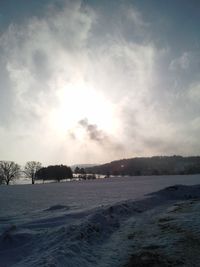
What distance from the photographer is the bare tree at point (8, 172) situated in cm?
11850

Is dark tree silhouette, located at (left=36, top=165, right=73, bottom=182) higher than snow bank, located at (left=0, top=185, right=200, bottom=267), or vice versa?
dark tree silhouette, located at (left=36, top=165, right=73, bottom=182)

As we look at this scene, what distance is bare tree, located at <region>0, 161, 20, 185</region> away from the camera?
11850 centimetres

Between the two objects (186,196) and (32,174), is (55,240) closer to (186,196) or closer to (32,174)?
(186,196)

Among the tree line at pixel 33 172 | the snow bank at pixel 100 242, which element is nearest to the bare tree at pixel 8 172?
the tree line at pixel 33 172

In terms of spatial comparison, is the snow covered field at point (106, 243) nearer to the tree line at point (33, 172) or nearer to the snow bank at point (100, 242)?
the snow bank at point (100, 242)

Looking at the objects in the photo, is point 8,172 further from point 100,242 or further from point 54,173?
point 100,242

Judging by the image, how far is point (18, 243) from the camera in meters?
13.2

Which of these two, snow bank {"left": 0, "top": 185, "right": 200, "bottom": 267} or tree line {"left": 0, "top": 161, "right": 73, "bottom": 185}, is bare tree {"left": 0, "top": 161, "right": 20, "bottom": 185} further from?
snow bank {"left": 0, "top": 185, "right": 200, "bottom": 267}

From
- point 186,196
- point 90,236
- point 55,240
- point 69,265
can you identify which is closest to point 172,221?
point 90,236

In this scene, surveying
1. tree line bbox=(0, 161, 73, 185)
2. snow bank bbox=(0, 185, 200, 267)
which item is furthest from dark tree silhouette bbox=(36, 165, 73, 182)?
snow bank bbox=(0, 185, 200, 267)

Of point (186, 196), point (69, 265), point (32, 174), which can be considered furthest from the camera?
point (32, 174)

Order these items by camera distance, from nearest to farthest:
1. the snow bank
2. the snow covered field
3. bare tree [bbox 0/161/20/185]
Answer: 1. the snow covered field
2. the snow bank
3. bare tree [bbox 0/161/20/185]

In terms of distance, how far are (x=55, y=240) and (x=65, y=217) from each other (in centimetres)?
734

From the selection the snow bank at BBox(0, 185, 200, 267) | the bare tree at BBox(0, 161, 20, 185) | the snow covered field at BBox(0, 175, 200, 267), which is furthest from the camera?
the bare tree at BBox(0, 161, 20, 185)
